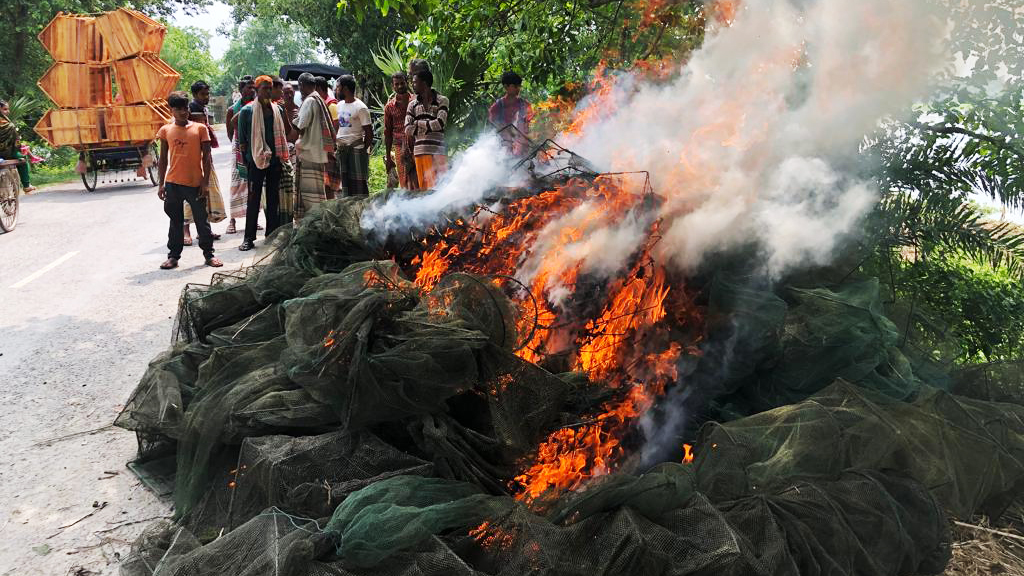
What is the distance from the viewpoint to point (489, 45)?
8.29 meters

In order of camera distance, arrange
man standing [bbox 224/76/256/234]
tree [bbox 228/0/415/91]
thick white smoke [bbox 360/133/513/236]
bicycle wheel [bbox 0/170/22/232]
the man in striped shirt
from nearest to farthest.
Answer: thick white smoke [bbox 360/133/513/236] → the man in striped shirt → man standing [bbox 224/76/256/234] → bicycle wheel [bbox 0/170/22/232] → tree [bbox 228/0/415/91]

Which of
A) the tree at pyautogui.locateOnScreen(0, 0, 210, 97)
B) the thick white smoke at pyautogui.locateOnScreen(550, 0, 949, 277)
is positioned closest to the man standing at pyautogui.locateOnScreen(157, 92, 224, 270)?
the thick white smoke at pyautogui.locateOnScreen(550, 0, 949, 277)

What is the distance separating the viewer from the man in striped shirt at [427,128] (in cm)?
906

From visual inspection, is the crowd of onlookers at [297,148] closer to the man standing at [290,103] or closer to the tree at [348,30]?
the man standing at [290,103]

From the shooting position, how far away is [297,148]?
9.85 meters

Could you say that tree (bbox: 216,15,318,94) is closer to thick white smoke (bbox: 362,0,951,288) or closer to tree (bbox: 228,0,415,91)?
tree (bbox: 228,0,415,91)

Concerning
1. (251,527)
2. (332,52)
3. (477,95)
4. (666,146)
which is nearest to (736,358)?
(666,146)

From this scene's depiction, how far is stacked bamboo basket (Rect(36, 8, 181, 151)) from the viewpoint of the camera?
16047 millimetres

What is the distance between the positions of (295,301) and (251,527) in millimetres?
1378

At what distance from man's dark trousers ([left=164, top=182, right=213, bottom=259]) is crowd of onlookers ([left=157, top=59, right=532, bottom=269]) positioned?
1 centimetres

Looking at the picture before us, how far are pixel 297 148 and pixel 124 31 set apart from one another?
928cm

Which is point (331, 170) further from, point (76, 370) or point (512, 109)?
point (76, 370)

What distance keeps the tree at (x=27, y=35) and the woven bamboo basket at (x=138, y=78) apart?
7.16 metres

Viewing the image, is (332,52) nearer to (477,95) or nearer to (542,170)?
(477,95)
